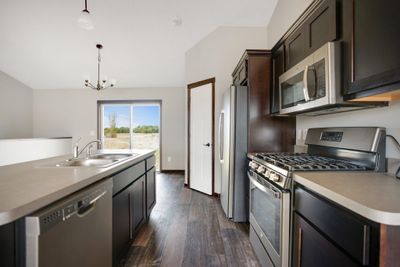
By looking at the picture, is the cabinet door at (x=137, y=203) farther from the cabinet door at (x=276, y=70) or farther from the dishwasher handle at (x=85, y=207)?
the cabinet door at (x=276, y=70)

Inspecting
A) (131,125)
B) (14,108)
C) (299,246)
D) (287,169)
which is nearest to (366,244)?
(299,246)

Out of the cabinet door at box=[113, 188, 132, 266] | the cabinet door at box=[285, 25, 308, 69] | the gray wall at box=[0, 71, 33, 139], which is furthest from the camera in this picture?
the gray wall at box=[0, 71, 33, 139]

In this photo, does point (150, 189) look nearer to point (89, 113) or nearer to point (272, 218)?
point (272, 218)

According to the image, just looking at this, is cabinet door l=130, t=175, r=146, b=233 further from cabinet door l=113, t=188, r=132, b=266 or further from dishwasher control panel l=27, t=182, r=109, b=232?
dishwasher control panel l=27, t=182, r=109, b=232

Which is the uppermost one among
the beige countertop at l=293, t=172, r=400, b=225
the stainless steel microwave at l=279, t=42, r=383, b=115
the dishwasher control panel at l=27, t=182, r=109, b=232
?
the stainless steel microwave at l=279, t=42, r=383, b=115

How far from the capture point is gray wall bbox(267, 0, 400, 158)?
1243mm

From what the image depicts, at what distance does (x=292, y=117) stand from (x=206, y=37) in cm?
225

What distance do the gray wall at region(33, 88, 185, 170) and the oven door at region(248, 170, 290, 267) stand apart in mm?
3941

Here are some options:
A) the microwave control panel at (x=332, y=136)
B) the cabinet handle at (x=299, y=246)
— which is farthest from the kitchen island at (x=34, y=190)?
the microwave control panel at (x=332, y=136)

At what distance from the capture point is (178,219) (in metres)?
2.68

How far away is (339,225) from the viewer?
0.85 meters

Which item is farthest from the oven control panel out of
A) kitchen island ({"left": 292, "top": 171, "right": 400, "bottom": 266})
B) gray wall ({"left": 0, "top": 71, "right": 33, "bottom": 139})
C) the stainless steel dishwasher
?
gray wall ({"left": 0, "top": 71, "right": 33, "bottom": 139})

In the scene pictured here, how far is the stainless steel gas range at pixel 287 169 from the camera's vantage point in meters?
1.29

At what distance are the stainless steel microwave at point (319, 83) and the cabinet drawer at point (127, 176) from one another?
1.53m
